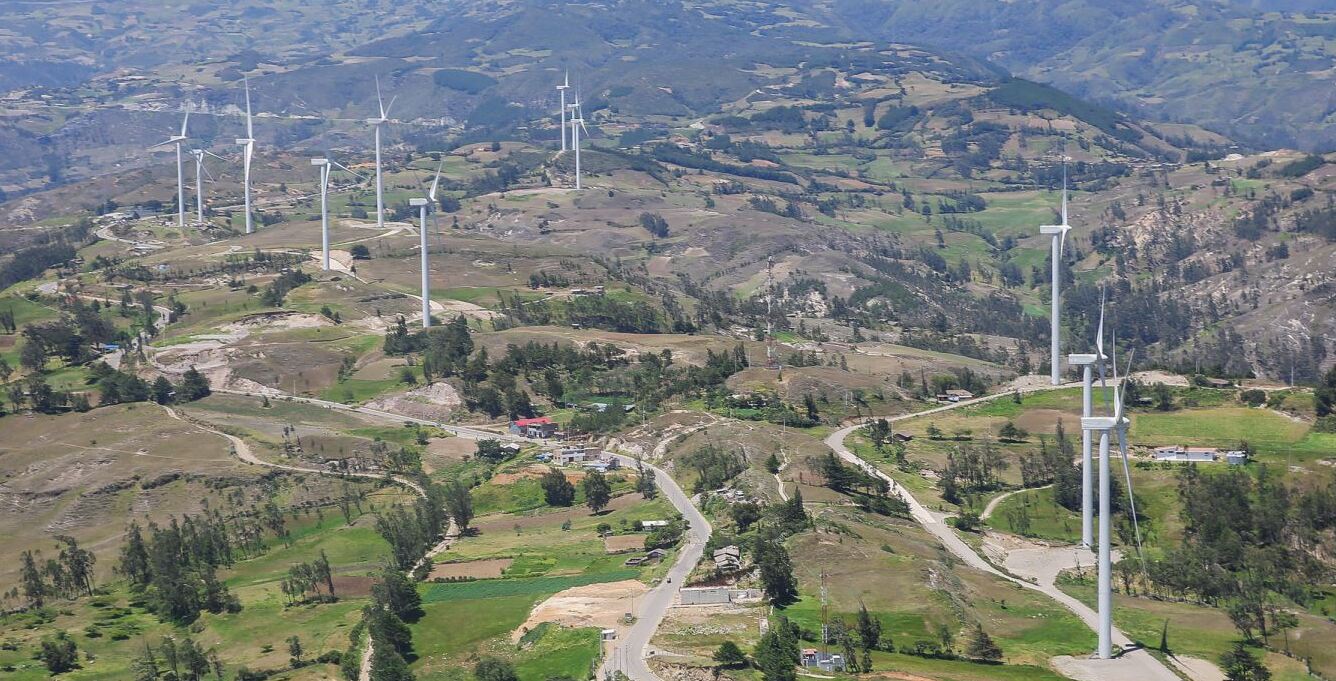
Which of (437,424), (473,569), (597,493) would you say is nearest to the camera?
(473,569)

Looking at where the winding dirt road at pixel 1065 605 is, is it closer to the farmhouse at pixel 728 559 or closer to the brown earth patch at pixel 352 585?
the farmhouse at pixel 728 559

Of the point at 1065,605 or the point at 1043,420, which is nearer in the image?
the point at 1065,605

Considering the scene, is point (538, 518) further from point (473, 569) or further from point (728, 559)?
point (728, 559)

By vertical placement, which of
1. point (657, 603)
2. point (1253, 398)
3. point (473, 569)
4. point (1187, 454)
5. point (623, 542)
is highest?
point (1253, 398)

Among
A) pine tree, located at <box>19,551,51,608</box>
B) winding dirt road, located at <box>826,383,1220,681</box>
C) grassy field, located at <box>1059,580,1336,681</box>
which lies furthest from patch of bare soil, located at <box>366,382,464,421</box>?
grassy field, located at <box>1059,580,1336,681</box>

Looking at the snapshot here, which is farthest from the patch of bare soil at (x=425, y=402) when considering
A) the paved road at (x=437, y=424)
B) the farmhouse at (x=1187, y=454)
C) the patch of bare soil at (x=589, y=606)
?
the farmhouse at (x=1187, y=454)

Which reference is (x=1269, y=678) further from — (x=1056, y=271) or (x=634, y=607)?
(x=1056, y=271)

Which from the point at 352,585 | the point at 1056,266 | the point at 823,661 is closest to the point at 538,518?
the point at 352,585
